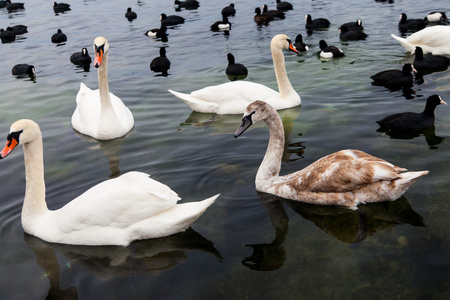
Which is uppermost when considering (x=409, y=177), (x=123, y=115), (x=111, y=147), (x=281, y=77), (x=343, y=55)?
(x=409, y=177)

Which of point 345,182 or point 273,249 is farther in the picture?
point 345,182

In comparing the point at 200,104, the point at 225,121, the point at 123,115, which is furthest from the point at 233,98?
the point at 123,115

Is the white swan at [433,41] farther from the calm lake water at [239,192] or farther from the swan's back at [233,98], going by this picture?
the swan's back at [233,98]

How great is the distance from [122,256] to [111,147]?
170 inches

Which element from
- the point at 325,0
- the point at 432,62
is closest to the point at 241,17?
the point at 325,0

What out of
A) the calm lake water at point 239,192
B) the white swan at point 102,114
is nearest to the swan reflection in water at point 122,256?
the calm lake water at point 239,192

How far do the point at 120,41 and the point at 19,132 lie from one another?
56.4 ft

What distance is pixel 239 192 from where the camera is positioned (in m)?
7.54

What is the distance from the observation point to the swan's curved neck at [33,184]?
662 centimetres

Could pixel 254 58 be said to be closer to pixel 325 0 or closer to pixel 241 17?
pixel 241 17

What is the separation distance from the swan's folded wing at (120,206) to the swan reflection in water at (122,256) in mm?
335

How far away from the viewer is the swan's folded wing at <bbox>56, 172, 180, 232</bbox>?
20.1ft

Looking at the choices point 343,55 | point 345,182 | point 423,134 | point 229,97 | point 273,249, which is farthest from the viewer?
point 343,55

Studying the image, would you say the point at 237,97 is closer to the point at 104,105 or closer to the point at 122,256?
the point at 104,105
